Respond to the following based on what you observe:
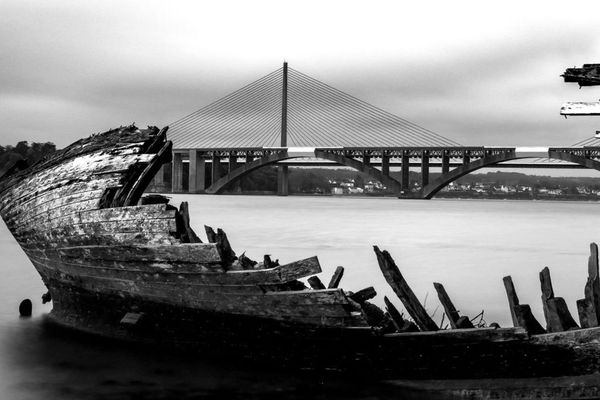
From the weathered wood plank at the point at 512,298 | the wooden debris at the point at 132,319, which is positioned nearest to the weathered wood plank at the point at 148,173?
the wooden debris at the point at 132,319

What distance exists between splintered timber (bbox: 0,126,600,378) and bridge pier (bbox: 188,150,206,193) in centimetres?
5791

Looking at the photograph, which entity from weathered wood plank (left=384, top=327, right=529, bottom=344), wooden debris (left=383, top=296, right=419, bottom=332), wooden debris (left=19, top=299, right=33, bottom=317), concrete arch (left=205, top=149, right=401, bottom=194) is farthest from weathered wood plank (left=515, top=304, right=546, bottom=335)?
concrete arch (left=205, top=149, right=401, bottom=194)

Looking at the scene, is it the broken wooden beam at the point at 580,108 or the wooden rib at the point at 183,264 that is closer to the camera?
the broken wooden beam at the point at 580,108

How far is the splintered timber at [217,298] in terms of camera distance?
4.51 m

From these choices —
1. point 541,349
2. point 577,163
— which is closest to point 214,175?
point 577,163

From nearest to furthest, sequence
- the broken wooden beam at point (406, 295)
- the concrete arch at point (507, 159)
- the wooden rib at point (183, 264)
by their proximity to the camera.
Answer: the wooden rib at point (183, 264)
the broken wooden beam at point (406, 295)
the concrete arch at point (507, 159)

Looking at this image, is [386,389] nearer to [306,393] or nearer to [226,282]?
[306,393]

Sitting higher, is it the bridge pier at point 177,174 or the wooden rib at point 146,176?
the bridge pier at point 177,174

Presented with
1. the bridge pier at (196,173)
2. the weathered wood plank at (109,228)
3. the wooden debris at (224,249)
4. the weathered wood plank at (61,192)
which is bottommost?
the wooden debris at (224,249)

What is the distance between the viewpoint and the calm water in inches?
214

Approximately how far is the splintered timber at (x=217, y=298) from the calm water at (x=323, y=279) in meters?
0.21

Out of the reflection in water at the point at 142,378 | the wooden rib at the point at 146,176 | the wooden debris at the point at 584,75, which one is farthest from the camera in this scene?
the wooden rib at the point at 146,176

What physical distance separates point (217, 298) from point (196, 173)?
61.5m

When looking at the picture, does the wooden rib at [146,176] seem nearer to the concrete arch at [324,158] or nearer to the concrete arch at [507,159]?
the concrete arch at [507,159]
